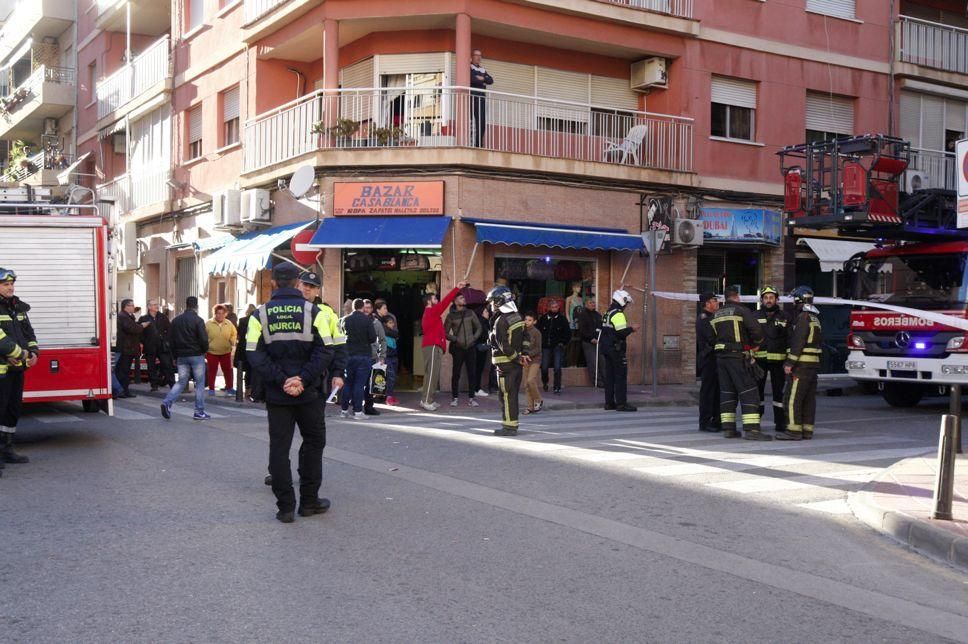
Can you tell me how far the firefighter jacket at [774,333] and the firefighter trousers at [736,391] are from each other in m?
0.75

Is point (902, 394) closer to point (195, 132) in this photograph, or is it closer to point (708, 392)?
point (708, 392)

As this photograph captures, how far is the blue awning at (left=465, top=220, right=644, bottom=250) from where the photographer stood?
18.2m

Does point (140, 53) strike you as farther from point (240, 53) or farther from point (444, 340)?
point (444, 340)

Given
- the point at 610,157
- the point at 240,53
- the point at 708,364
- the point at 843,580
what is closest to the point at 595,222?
the point at 610,157

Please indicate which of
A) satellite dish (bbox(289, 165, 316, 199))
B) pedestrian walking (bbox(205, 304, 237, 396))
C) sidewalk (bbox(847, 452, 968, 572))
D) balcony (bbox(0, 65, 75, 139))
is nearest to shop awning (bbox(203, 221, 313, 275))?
satellite dish (bbox(289, 165, 316, 199))

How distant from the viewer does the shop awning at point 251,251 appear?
18609 millimetres

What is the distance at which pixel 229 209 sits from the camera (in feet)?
69.4

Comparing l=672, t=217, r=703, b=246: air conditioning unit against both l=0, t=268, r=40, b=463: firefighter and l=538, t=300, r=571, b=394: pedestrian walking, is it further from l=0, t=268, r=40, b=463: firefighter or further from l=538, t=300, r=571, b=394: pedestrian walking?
l=0, t=268, r=40, b=463: firefighter

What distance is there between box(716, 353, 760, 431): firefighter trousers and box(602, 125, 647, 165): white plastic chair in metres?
8.86

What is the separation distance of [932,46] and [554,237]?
476 inches

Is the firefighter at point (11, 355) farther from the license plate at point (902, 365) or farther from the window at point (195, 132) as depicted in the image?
the window at point (195, 132)

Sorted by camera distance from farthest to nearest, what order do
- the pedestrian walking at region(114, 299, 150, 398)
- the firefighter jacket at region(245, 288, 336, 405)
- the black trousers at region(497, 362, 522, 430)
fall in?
the pedestrian walking at region(114, 299, 150, 398) → the black trousers at region(497, 362, 522, 430) → the firefighter jacket at region(245, 288, 336, 405)

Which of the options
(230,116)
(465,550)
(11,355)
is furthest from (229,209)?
(465,550)

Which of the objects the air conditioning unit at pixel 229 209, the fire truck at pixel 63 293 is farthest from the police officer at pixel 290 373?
the air conditioning unit at pixel 229 209
